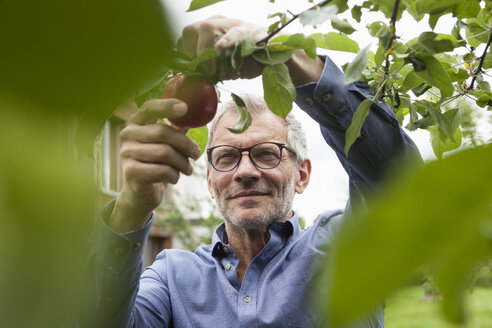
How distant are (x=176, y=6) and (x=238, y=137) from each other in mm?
1955

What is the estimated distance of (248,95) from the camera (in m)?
2.21

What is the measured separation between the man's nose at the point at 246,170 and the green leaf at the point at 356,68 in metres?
1.46

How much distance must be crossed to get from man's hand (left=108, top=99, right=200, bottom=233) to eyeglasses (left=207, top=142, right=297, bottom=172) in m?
1.01

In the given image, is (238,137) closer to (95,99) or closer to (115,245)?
(115,245)

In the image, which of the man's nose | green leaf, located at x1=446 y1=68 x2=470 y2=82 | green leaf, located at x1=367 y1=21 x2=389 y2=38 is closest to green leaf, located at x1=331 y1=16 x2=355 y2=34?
green leaf, located at x1=367 y1=21 x2=389 y2=38

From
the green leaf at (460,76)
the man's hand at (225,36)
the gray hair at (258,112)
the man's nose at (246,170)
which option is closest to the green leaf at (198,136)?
the man's hand at (225,36)

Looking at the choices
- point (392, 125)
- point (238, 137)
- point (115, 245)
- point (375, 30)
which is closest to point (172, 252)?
point (238, 137)

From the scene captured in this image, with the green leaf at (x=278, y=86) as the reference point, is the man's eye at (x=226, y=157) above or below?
below

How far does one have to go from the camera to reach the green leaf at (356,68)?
53cm

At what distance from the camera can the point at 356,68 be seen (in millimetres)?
535

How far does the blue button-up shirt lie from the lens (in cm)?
106

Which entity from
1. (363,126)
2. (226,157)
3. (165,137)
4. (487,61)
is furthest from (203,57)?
(226,157)

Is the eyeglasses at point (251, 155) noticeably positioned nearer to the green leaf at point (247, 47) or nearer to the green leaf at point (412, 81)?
the green leaf at point (412, 81)

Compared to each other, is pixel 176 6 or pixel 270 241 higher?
pixel 176 6
